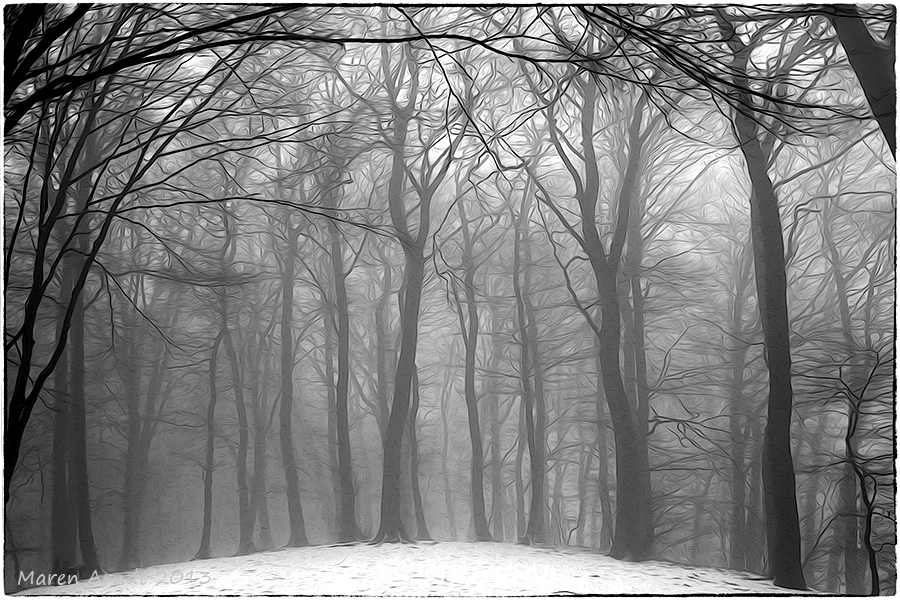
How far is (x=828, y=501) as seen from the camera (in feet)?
9.86

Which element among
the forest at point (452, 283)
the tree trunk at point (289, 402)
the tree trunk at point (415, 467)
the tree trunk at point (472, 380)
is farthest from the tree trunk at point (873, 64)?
the tree trunk at point (289, 402)

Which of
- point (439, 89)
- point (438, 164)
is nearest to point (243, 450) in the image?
point (438, 164)

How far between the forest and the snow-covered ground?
7cm

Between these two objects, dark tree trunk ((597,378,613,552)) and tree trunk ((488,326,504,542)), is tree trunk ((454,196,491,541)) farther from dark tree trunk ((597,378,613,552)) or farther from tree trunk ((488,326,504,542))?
dark tree trunk ((597,378,613,552))

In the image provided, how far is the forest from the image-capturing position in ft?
9.84

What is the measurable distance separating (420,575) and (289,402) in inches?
41.7

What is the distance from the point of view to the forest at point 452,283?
300 centimetres

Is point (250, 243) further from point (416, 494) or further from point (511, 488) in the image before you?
point (511, 488)

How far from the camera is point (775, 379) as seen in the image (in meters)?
2.99

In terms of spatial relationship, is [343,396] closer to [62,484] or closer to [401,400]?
[401,400]

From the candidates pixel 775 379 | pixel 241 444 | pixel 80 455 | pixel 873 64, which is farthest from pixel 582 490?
pixel 873 64

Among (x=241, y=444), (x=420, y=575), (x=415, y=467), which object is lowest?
(x=420, y=575)

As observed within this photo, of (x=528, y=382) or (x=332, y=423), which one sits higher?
(x=528, y=382)

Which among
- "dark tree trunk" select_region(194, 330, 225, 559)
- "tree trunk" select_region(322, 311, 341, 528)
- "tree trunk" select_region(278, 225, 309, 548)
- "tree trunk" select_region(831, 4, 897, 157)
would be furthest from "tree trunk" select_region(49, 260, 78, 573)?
"tree trunk" select_region(831, 4, 897, 157)
